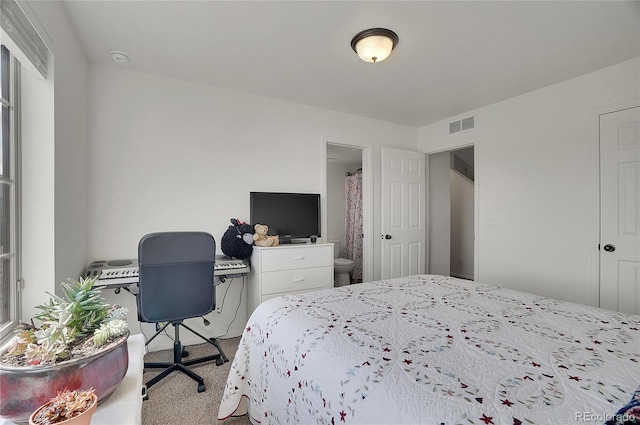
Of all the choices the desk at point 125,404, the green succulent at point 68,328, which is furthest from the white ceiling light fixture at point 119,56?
the desk at point 125,404

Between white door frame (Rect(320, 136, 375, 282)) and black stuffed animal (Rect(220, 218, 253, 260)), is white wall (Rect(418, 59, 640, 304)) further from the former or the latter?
black stuffed animal (Rect(220, 218, 253, 260))

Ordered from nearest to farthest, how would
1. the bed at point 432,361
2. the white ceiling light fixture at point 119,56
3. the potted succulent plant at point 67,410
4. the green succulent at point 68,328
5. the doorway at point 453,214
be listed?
the potted succulent plant at point 67,410 → the green succulent at point 68,328 → the bed at point 432,361 → the white ceiling light fixture at point 119,56 → the doorway at point 453,214

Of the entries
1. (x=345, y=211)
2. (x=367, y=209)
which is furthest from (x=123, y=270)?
(x=345, y=211)

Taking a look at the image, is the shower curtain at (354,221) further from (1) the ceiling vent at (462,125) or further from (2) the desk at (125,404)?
(2) the desk at (125,404)

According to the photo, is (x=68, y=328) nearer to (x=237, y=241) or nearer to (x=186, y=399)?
(x=186, y=399)

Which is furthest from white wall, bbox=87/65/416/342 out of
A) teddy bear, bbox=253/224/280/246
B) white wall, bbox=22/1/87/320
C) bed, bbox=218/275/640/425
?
bed, bbox=218/275/640/425

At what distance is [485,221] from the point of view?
346cm

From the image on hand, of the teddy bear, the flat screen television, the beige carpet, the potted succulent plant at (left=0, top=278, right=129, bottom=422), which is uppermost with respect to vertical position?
the flat screen television

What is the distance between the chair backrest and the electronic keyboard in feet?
0.74

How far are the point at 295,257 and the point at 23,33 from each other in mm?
→ 2247

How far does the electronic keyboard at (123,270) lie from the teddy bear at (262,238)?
245mm

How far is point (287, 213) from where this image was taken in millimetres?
3174

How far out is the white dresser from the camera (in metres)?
2.69

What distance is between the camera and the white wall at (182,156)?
2.52 meters
